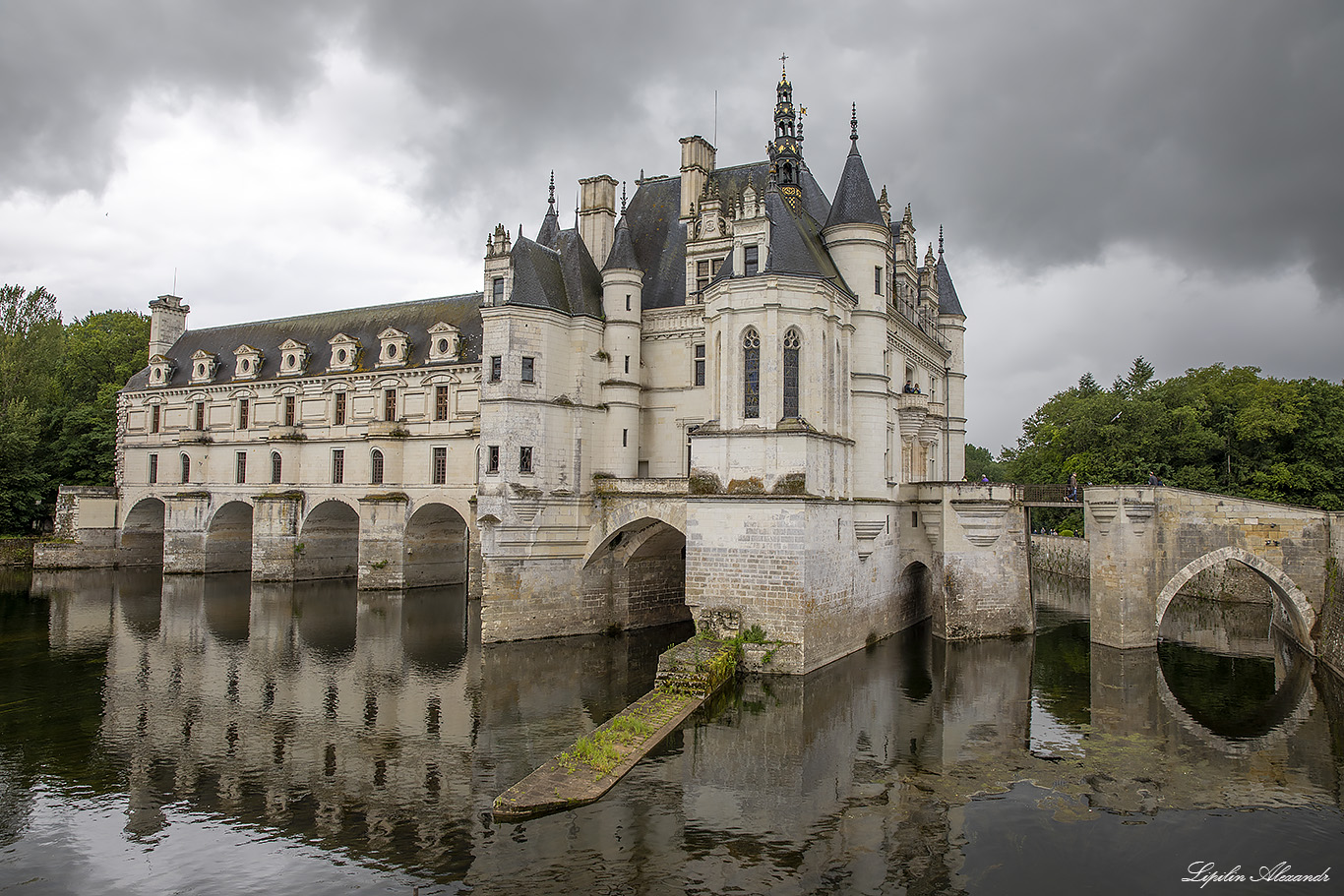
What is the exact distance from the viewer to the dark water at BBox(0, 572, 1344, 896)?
1267 centimetres

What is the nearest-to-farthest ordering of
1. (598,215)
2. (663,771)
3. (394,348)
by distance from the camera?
(663,771) < (598,215) < (394,348)

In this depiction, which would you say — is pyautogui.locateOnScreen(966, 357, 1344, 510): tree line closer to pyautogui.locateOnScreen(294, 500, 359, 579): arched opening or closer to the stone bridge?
the stone bridge

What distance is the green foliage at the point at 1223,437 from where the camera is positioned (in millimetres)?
37250

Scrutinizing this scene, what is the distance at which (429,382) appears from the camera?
141 feet

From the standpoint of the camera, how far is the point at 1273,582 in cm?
2617

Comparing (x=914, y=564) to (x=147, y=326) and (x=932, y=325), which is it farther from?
(x=147, y=326)

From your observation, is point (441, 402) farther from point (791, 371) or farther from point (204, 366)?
point (791, 371)

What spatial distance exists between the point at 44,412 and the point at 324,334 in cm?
2616

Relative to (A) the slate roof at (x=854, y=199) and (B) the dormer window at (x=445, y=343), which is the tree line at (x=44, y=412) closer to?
(B) the dormer window at (x=445, y=343)

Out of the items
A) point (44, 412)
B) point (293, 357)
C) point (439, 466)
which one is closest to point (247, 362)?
point (293, 357)

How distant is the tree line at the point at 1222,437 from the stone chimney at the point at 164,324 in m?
58.3

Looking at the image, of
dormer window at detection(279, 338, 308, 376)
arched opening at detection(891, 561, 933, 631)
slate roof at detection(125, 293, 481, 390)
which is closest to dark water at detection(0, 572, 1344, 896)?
arched opening at detection(891, 561, 933, 631)

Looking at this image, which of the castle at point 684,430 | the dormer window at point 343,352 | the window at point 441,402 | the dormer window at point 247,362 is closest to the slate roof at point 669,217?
the castle at point 684,430

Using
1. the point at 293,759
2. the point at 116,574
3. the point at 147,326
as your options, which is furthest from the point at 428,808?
the point at 147,326
